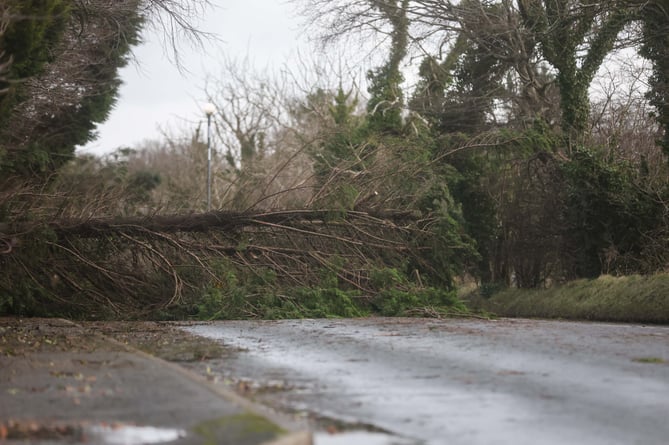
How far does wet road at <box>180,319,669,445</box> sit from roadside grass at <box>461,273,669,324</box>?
24.4 feet

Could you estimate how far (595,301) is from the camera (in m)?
24.1

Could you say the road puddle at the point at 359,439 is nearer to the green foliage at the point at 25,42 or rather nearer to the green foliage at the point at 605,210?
the green foliage at the point at 25,42

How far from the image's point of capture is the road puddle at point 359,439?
6.10 metres

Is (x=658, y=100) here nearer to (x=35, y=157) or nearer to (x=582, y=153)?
(x=582, y=153)

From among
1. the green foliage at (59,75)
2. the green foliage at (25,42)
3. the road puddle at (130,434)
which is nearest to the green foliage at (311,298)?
the green foliage at (59,75)

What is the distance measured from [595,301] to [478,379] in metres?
16.0

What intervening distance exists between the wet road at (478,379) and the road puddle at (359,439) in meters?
0.15

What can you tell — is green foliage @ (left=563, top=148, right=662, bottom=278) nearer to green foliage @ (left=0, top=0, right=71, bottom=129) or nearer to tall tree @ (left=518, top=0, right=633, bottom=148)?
tall tree @ (left=518, top=0, right=633, bottom=148)

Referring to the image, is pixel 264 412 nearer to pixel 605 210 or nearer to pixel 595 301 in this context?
pixel 595 301

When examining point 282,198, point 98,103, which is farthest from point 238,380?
point 98,103

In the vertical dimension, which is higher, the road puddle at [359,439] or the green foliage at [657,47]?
the green foliage at [657,47]

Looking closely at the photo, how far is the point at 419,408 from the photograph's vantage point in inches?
289

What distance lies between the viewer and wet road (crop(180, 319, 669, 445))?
21.7ft

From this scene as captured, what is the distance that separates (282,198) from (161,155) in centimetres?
6028
